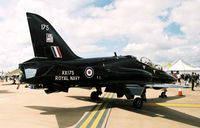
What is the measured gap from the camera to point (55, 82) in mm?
8312

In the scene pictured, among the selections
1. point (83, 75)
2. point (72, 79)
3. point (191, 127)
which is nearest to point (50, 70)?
point (72, 79)

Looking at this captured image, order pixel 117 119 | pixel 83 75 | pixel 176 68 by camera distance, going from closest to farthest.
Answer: pixel 117 119 < pixel 83 75 < pixel 176 68

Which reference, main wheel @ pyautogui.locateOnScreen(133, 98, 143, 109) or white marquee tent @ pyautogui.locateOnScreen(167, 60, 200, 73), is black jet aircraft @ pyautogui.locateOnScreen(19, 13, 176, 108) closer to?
main wheel @ pyautogui.locateOnScreen(133, 98, 143, 109)

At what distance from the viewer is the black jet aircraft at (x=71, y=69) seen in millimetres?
8062

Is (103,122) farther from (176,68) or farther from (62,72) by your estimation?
(176,68)

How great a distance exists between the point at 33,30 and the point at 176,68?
4524 cm

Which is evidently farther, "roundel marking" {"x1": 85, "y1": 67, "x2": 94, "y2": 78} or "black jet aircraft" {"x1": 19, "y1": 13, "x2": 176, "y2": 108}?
"roundel marking" {"x1": 85, "y1": 67, "x2": 94, "y2": 78}

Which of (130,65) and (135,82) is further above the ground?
(130,65)

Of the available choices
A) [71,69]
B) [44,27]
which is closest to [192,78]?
[71,69]

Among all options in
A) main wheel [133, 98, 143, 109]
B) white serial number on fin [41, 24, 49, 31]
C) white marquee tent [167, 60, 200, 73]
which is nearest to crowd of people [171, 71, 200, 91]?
white marquee tent [167, 60, 200, 73]

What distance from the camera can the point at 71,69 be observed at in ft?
28.5

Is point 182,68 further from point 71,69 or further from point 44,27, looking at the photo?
point 44,27

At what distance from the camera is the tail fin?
8500 millimetres

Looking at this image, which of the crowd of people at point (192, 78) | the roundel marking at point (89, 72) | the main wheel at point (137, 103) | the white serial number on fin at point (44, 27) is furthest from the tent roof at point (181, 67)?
the white serial number on fin at point (44, 27)
